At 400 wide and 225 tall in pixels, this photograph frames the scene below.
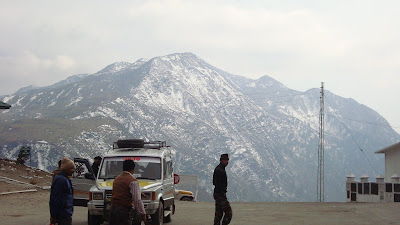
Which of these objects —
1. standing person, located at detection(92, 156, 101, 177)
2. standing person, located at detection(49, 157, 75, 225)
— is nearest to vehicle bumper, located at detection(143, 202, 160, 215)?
standing person, located at detection(92, 156, 101, 177)

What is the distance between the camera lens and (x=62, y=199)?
10.4 metres

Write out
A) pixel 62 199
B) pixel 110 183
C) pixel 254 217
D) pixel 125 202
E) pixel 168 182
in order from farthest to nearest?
pixel 254 217 → pixel 168 182 → pixel 110 183 → pixel 125 202 → pixel 62 199

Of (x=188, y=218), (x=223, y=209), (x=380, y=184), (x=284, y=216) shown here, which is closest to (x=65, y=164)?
(x=223, y=209)

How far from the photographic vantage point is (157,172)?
1694 centimetres

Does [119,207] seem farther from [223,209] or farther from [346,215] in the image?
[346,215]

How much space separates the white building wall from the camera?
4762 cm

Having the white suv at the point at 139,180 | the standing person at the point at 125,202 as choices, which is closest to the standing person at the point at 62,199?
the standing person at the point at 125,202

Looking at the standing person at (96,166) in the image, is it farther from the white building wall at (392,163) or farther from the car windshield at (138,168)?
the white building wall at (392,163)

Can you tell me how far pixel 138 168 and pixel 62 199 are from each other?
6.63 metres

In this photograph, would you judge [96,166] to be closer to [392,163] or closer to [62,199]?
[62,199]

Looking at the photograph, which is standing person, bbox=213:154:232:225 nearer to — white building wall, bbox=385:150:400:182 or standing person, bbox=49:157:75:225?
standing person, bbox=49:157:75:225

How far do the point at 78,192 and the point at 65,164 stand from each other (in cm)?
811

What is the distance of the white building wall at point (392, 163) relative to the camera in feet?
156

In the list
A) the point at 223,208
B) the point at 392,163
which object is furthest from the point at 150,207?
the point at 392,163
